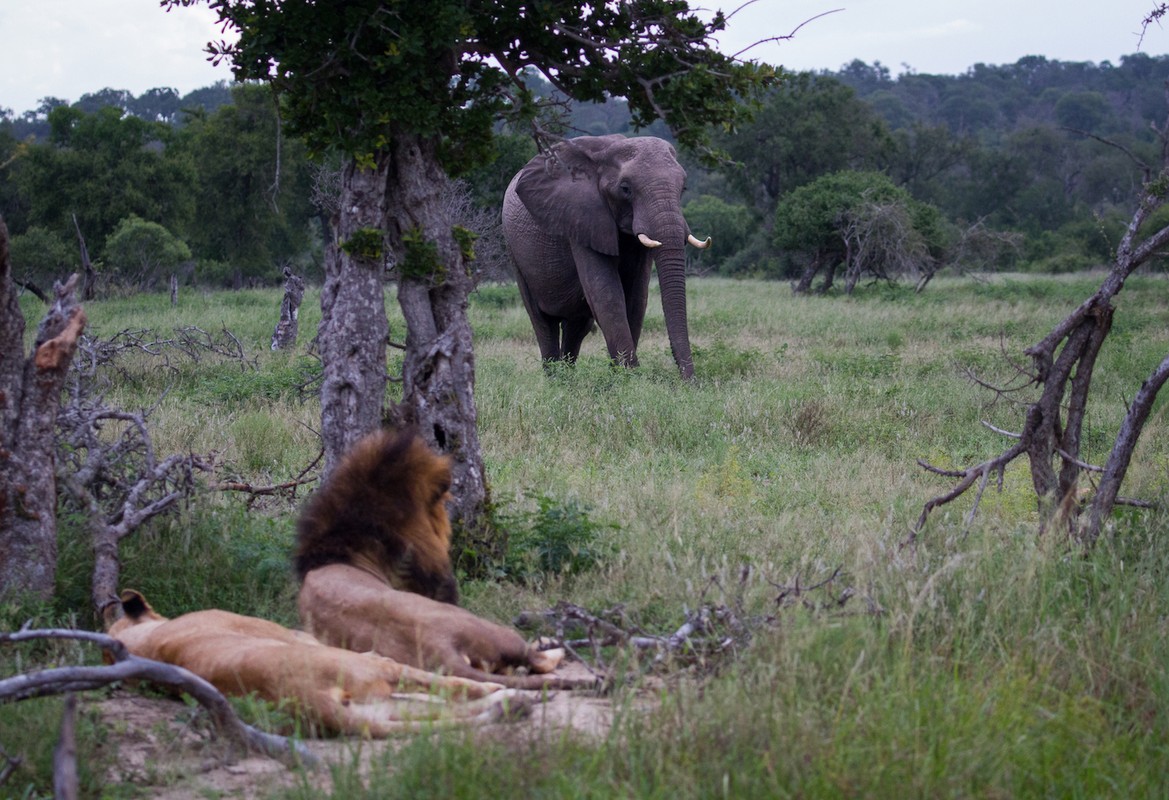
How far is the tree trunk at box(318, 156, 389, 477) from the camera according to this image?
17.2 feet

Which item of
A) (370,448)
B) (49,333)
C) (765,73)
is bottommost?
(370,448)

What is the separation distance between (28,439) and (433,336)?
5.76ft

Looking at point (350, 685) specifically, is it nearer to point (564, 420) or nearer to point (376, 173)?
point (376, 173)

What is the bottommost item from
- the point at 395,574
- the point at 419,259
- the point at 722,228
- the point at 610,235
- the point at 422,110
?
the point at 395,574

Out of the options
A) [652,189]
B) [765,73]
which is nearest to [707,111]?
[765,73]

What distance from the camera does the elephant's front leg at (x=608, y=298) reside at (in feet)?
40.2

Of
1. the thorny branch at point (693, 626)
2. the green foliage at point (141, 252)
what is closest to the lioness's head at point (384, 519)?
the thorny branch at point (693, 626)

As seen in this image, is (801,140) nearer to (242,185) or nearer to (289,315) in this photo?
(242,185)

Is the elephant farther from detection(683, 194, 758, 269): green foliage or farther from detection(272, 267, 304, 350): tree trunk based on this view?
detection(683, 194, 758, 269): green foliage

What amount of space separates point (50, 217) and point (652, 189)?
66.3ft

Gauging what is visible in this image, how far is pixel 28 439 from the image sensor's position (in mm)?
4539

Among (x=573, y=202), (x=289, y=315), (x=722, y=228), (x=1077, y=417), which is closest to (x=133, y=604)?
(x=1077, y=417)

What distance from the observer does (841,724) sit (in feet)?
10.6

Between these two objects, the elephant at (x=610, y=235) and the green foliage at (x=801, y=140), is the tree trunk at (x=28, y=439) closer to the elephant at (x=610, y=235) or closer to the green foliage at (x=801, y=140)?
the elephant at (x=610, y=235)
